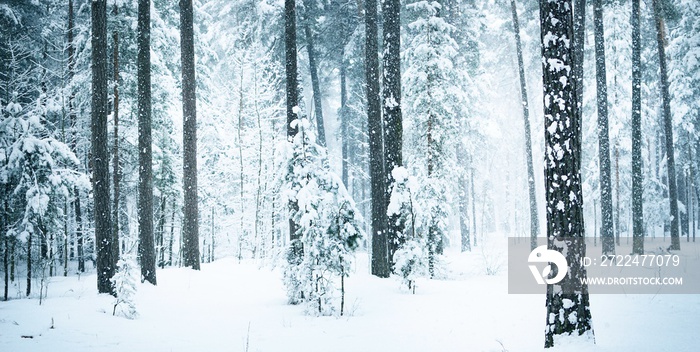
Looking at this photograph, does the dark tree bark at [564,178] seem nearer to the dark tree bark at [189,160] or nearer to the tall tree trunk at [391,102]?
the tall tree trunk at [391,102]

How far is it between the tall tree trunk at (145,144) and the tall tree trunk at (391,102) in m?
6.60

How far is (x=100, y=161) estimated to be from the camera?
8656 millimetres

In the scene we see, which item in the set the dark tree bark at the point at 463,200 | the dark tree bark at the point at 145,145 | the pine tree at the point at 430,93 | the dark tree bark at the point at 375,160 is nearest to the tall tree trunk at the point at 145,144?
the dark tree bark at the point at 145,145

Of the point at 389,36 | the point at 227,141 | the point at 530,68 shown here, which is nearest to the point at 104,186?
the point at 389,36

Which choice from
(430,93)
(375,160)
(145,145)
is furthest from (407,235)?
(145,145)

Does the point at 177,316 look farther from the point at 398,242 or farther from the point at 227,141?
the point at 227,141

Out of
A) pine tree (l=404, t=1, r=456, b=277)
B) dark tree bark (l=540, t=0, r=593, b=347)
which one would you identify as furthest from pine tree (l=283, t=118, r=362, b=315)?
pine tree (l=404, t=1, r=456, b=277)

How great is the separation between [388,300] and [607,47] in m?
22.8

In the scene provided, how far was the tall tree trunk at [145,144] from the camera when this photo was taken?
10445 mm

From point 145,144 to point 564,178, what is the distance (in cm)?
1049

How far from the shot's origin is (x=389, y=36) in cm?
1044

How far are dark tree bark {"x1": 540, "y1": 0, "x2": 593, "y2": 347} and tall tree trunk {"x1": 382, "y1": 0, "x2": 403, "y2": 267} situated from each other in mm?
5428

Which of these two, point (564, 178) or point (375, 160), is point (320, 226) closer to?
point (375, 160)

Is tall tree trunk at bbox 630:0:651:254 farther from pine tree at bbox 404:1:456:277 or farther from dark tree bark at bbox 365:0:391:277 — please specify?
dark tree bark at bbox 365:0:391:277
